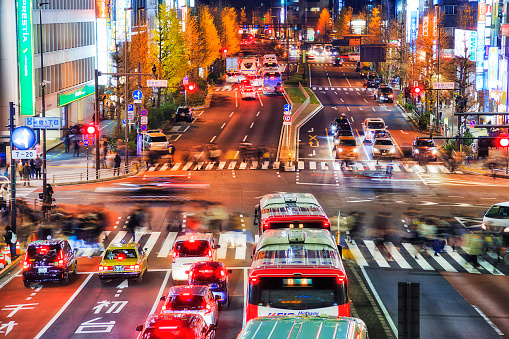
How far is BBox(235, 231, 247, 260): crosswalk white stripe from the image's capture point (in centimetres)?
3294

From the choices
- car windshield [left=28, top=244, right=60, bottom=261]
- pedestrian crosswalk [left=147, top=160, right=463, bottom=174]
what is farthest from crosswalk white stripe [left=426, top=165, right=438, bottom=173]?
car windshield [left=28, top=244, right=60, bottom=261]

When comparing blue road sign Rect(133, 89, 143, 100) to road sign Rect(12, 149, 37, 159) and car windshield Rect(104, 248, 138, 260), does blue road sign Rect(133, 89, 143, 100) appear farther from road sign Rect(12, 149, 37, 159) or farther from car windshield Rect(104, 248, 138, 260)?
car windshield Rect(104, 248, 138, 260)

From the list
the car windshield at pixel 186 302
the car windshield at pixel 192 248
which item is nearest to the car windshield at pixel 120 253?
the car windshield at pixel 192 248

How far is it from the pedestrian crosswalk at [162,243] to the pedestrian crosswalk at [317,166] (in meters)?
21.0

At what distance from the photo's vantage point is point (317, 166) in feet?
194

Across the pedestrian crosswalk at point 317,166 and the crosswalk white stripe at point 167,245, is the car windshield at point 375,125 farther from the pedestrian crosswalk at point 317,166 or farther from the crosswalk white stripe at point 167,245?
the crosswalk white stripe at point 167,245

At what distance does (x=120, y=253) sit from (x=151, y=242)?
Answer: 7601 mm

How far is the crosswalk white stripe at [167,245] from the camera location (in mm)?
33375

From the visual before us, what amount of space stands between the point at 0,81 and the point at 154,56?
1238 inches

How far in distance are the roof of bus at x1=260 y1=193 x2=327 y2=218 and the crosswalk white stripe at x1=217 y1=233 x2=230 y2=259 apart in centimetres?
412

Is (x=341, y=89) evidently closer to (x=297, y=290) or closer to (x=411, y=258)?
(x=411, y=258)

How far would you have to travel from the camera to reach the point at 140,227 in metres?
39.0

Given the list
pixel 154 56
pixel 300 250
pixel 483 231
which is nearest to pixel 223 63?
pixel 154 56

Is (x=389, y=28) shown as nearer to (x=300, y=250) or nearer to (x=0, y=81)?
(x=0, y=81)
